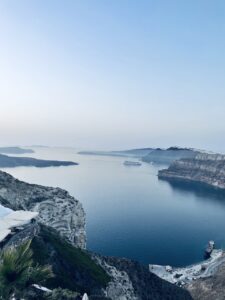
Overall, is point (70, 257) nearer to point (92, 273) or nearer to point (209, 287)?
point (92, 273)

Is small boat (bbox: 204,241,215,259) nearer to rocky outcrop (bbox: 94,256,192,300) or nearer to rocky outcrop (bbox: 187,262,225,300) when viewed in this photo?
rocky outcrop (bbox: 187,262,225,300)

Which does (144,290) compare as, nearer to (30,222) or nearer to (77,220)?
(30,222)

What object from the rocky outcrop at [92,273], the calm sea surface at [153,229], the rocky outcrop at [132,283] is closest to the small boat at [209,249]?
the calm sea surface at [153,229]

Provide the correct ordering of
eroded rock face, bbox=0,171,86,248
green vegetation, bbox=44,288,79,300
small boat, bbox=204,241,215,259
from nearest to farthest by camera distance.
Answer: green vegetation, bbox=44,288,79,300
eroded rock face, bbox=0,171,86,248
small boat, bbox=204,241,215,259

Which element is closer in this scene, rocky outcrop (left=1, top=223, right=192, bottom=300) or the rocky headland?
rocky outcrop (left=1, top=223, right=192, bottom=300)

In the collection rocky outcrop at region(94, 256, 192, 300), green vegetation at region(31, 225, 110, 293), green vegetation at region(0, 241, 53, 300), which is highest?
green vegetation at region(0, 241, 53, 300)

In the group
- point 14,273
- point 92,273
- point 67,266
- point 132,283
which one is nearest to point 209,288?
point 132,283

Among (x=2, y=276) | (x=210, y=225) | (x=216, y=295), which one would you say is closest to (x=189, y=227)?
(x=210, y=225)

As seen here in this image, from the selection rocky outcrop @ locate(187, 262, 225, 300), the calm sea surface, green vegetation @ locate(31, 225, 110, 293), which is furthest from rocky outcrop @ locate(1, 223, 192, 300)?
the calm sea surface

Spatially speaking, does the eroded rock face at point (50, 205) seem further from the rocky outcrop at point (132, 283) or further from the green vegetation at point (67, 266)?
the green vegetation at point (67, 266)
